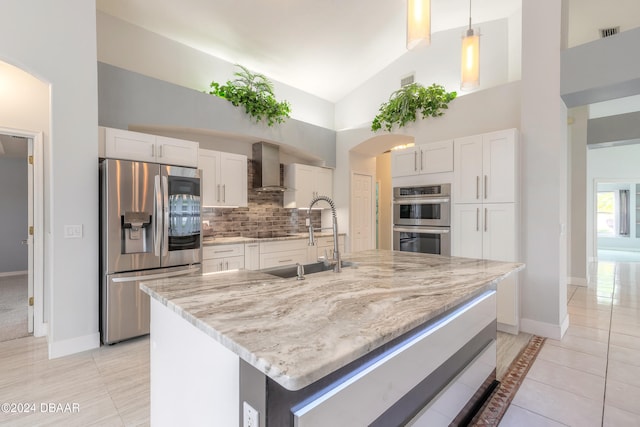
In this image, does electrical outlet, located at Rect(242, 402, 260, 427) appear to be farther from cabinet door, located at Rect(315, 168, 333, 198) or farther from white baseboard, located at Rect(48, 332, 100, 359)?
cabinet door, located at Rect(315, 168, 333, 198)

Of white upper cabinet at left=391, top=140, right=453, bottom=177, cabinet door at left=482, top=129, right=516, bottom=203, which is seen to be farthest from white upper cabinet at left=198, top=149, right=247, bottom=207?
cabinet door at left=482, top=129, right=516, bottom=203

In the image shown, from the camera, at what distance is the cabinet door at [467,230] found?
3385 mm

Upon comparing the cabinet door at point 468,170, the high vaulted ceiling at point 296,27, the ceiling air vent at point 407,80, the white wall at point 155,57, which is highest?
the high vaulted ceiling at point 296,27

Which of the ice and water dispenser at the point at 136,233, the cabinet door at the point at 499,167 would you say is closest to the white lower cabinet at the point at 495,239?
the cabinet door at the point at 499,167

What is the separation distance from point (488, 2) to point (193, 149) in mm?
4370

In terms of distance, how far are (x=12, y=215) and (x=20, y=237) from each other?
0.51 metres

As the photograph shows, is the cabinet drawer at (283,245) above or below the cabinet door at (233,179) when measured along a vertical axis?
below

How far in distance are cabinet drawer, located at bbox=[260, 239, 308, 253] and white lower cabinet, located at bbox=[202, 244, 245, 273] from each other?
0.36 m

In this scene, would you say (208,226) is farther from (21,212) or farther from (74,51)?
(21,212)

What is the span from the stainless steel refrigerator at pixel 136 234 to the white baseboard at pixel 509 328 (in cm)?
355

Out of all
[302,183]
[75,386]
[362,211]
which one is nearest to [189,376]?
[75,386]

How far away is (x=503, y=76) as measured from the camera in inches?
166

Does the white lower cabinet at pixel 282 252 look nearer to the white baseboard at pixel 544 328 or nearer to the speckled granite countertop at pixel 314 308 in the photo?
the speckled granite countertop at pixel 314 308

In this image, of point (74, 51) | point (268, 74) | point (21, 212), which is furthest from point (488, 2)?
point (21, 212)
